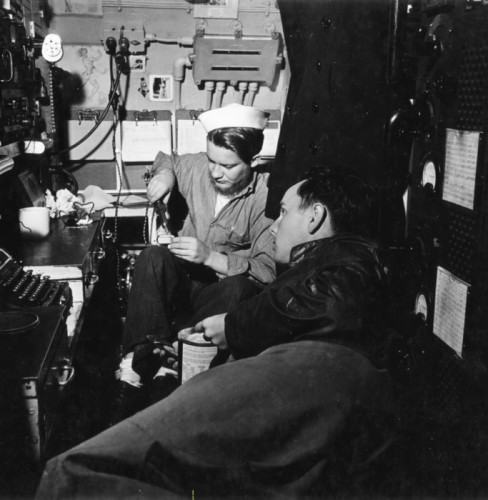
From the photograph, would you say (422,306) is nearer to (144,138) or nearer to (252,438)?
(252,438)

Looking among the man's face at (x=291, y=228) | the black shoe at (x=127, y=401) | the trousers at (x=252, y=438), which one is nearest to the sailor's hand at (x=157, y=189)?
the black shoe at (x=127, y=401)

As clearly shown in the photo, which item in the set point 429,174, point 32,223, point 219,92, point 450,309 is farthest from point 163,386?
point 219,92

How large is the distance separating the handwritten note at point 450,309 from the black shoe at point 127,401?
122cm

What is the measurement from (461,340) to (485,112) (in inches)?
29.6

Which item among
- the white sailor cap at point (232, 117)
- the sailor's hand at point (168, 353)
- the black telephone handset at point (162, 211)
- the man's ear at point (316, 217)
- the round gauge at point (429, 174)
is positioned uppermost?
the white sailor cap at point (232, 117)

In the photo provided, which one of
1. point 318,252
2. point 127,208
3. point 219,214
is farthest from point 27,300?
point 127,208

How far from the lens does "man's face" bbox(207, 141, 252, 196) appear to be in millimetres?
2621

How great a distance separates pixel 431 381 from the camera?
206cm

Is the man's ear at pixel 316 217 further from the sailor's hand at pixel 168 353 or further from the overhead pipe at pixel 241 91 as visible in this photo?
the overhead pipe at pixel 241 91

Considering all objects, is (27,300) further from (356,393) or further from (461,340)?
(461,340)

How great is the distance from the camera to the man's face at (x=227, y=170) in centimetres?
262

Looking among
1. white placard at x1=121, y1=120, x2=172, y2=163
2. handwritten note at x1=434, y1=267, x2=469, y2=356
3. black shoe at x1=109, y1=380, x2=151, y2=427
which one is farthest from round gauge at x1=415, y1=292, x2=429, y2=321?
white placard at x1=121, y1=120, x2=172, y2=163

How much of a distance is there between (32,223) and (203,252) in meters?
0.76

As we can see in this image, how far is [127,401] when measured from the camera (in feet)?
Result: 7.60
